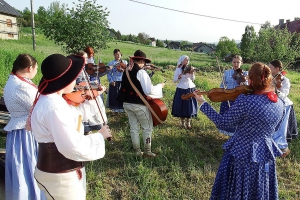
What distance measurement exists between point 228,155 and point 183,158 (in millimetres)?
1881

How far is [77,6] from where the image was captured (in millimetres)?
7609

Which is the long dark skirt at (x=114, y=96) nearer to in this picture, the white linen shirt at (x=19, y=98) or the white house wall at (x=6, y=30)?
the white linen shirt at (x=19, y=98)

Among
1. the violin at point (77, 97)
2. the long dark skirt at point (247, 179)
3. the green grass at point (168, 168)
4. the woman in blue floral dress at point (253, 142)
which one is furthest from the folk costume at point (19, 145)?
the long dark skirt at point (247, 179)

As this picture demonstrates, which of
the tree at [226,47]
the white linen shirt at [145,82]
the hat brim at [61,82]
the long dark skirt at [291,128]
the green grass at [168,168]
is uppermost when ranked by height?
the tree at [226,47]

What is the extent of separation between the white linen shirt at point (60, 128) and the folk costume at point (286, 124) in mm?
3599

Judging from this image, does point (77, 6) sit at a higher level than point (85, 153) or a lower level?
higher

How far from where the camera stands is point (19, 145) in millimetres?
2693

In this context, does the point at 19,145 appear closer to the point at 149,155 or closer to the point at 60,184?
the point at 60,184

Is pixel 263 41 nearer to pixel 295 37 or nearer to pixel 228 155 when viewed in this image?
pixel 295 37

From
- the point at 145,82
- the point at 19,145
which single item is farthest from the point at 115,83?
the point at 19,145

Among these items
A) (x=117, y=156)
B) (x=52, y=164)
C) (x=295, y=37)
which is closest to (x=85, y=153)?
(x=52, y=164)

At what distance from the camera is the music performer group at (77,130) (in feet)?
5.67

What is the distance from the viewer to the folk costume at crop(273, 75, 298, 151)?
441 centimetres

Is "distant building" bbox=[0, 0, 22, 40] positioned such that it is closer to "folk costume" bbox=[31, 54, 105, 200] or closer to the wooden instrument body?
the wooden instrument body
